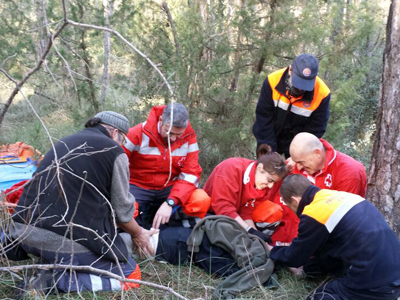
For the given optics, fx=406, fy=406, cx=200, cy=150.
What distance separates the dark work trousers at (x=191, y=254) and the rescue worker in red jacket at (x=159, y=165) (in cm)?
31

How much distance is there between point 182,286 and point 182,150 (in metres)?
1.41

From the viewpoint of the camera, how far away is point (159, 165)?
407 centimetres

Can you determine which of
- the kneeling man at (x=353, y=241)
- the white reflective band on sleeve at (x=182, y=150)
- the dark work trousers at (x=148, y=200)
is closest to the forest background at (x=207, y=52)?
the white reflective band on sleeve at (x=182, y=150)

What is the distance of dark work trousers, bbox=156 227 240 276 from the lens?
338cm

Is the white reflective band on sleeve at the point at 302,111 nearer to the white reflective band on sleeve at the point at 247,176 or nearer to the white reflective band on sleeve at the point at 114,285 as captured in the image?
the white reflective band on sleeve at the point at 247,176

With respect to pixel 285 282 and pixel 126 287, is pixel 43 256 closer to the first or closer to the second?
pixel 126 287

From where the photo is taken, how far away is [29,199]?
2750 millimetres

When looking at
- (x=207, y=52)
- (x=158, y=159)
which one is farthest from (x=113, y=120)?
(x=207, y=52)

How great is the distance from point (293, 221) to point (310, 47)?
108 inches

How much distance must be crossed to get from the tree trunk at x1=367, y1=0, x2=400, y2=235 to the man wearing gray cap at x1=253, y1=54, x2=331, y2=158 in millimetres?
623

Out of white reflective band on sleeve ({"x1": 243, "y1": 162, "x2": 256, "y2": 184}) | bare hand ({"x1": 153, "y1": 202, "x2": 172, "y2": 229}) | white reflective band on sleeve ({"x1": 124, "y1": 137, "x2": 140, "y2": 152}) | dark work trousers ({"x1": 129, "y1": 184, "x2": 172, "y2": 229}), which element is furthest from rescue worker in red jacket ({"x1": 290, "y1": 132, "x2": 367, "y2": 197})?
white reflective band on sleeve ({"x1": 124, "y1": 137, "x2": 140, "y2": 152})

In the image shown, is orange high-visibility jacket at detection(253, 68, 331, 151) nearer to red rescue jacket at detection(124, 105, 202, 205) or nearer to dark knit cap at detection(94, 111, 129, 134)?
red rescue jacket at detection(124, 105, 202, 205)

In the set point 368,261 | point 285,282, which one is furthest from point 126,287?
point 368,261

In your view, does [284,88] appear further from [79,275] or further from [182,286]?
[79,275]
